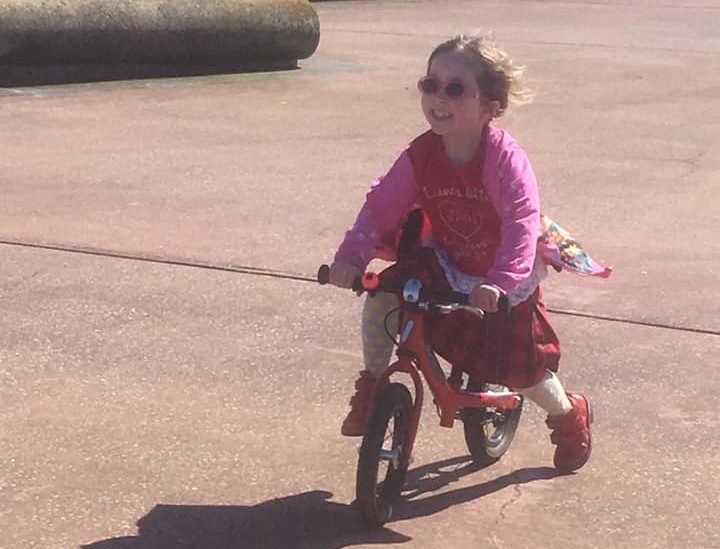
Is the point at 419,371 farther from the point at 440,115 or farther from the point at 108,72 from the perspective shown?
the point at 108,72

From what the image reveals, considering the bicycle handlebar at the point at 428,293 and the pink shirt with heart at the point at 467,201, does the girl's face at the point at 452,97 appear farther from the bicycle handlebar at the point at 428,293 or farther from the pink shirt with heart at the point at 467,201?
the bicycle handlebar at the point at 428,293

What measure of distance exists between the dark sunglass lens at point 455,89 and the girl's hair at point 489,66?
6cm

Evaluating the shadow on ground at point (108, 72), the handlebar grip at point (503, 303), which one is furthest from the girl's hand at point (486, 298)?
the shadow on ground at point (108, 72)

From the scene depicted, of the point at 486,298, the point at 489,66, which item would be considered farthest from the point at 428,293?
the point at 489,66

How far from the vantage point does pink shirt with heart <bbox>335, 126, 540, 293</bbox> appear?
3.87m

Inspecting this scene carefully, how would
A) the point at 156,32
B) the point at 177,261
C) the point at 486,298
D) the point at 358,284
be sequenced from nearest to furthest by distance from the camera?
the point at 486,298 < the point at 358,284 < the point at 177,261 < the point at 156,32

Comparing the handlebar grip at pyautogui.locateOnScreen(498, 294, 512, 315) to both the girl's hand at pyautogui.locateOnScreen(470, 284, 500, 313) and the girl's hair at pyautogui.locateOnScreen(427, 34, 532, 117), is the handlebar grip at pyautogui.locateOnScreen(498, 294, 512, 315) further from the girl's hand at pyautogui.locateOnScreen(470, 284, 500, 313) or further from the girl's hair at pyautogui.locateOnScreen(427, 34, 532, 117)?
the girl's hair at pyautogui.locateOnScreen(427, 34, 532, 117)

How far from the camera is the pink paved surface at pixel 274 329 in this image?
4074mm

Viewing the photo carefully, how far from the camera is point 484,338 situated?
405cm

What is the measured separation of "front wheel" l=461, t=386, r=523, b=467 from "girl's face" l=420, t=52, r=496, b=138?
0.80 metres

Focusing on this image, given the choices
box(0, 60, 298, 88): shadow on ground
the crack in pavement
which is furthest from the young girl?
box(0, 60, 298, 88): shadow on ground

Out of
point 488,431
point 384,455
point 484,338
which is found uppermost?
point 484,338

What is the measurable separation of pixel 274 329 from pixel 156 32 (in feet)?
19.8

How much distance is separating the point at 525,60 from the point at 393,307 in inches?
360
